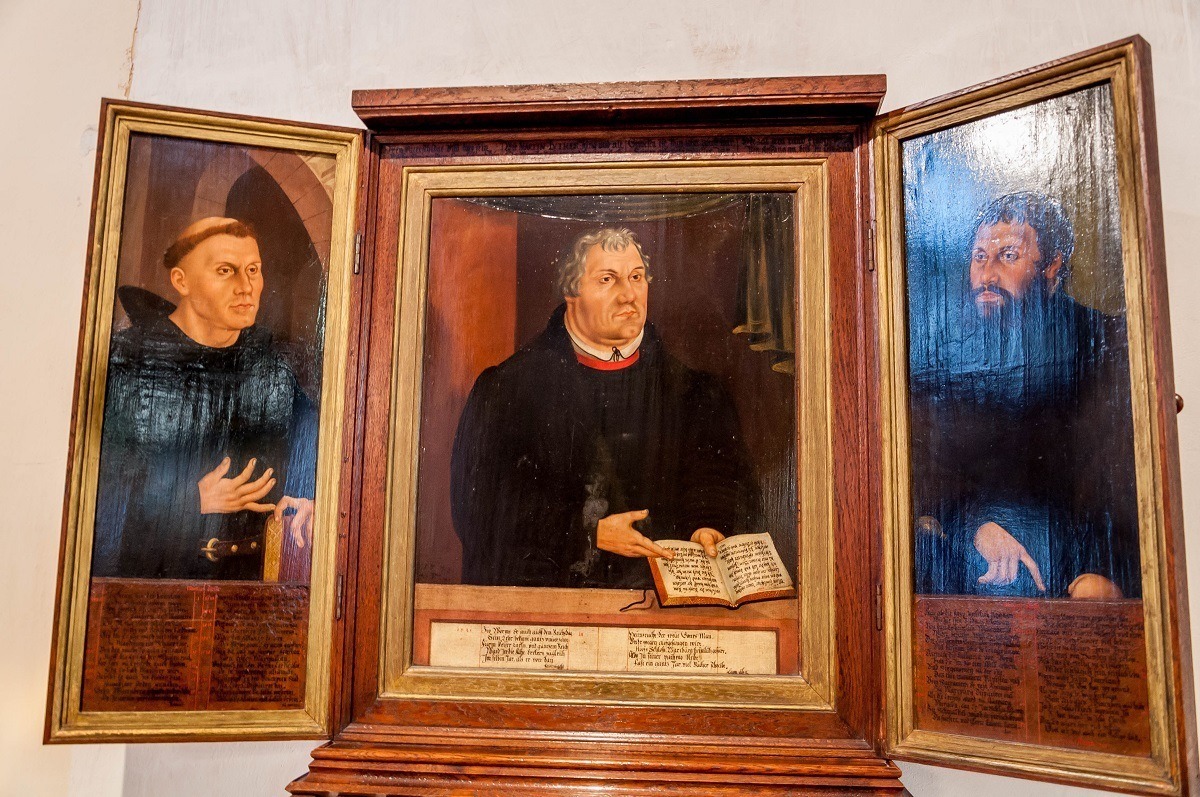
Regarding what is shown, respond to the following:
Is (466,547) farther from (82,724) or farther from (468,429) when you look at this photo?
(82,724)

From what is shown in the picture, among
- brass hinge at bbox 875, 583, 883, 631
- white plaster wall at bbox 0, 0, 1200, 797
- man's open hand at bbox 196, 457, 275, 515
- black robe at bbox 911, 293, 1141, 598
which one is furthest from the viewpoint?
white plaster wall at bbox 0, 0, 1200, 797

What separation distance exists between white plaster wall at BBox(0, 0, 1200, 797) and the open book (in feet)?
1.91

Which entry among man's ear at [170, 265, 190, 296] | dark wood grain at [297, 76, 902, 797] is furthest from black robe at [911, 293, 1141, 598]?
man's ear at [170, 265, 190, 296]

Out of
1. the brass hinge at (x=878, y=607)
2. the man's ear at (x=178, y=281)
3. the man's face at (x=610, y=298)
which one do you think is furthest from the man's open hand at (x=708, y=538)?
the man's ear at (x=178, y=281)

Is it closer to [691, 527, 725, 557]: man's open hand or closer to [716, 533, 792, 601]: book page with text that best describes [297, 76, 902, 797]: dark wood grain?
[716, 533, 792, 601]: book page with text

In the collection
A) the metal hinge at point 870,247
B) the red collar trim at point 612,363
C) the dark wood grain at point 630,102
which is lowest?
the red collar trim at point 612,363

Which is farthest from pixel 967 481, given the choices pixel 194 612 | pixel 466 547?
pixel 194 612

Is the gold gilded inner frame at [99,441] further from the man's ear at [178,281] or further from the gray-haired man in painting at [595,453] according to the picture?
the gray-haired man in painting at [595,453]

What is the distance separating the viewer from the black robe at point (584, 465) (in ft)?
7.15

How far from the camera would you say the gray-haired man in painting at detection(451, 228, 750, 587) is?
2180 mm

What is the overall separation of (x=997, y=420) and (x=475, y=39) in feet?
5.29

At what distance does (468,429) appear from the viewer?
224 centimetres

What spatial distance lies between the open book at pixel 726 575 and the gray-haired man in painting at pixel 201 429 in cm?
76

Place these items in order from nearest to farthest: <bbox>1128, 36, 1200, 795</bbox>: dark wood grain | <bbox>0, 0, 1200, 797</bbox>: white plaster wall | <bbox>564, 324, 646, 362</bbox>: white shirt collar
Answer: <bbox>1128, 36, 1200, 795</bbox>: dark wood grain → <bbox>564, 324, 646, 362</bbox>: white shirt collar → <bbox>0, 0, 1200, 797</bbox>: white plaster wall
